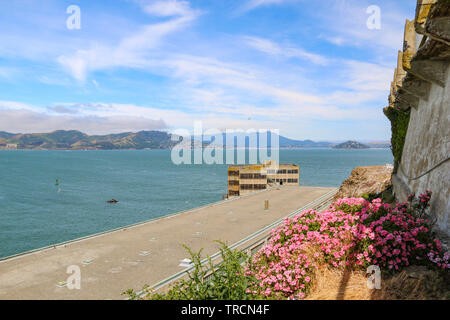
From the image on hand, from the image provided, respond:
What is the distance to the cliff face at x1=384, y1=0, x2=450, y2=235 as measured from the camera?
7.62 meters

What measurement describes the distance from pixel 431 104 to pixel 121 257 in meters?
18.0

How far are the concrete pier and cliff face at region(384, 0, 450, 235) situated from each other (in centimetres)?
811

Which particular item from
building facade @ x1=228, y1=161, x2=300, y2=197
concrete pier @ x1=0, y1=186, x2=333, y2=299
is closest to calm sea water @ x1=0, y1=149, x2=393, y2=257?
building facade @ x1=228, y1=161, x2=300, y2=197

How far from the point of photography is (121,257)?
1944cm

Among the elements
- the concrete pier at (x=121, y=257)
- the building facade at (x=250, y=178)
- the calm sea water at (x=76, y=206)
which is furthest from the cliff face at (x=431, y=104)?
the building facade at (x=250, y=178)

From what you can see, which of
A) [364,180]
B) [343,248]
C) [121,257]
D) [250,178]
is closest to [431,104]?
[343,248]

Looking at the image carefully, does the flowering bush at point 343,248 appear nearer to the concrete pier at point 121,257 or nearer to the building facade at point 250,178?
the concrete pier at point 121,257

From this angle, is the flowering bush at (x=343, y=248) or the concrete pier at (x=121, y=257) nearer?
the flowering bush at (x=343, y=248)

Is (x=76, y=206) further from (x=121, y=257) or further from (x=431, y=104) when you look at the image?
(x=431, y=104)

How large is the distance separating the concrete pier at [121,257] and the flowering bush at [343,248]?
3343 mm

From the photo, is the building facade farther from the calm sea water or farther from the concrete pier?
the concrete pier

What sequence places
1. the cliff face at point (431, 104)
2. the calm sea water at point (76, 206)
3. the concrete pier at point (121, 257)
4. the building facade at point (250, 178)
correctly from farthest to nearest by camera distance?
the building facade at point (250, 178)
the calm sea water at point (76, 206)
the concrete pier at point (121, 257)
the cliff face at point (431, 104)

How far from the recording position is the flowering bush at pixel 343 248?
25.0 ft
